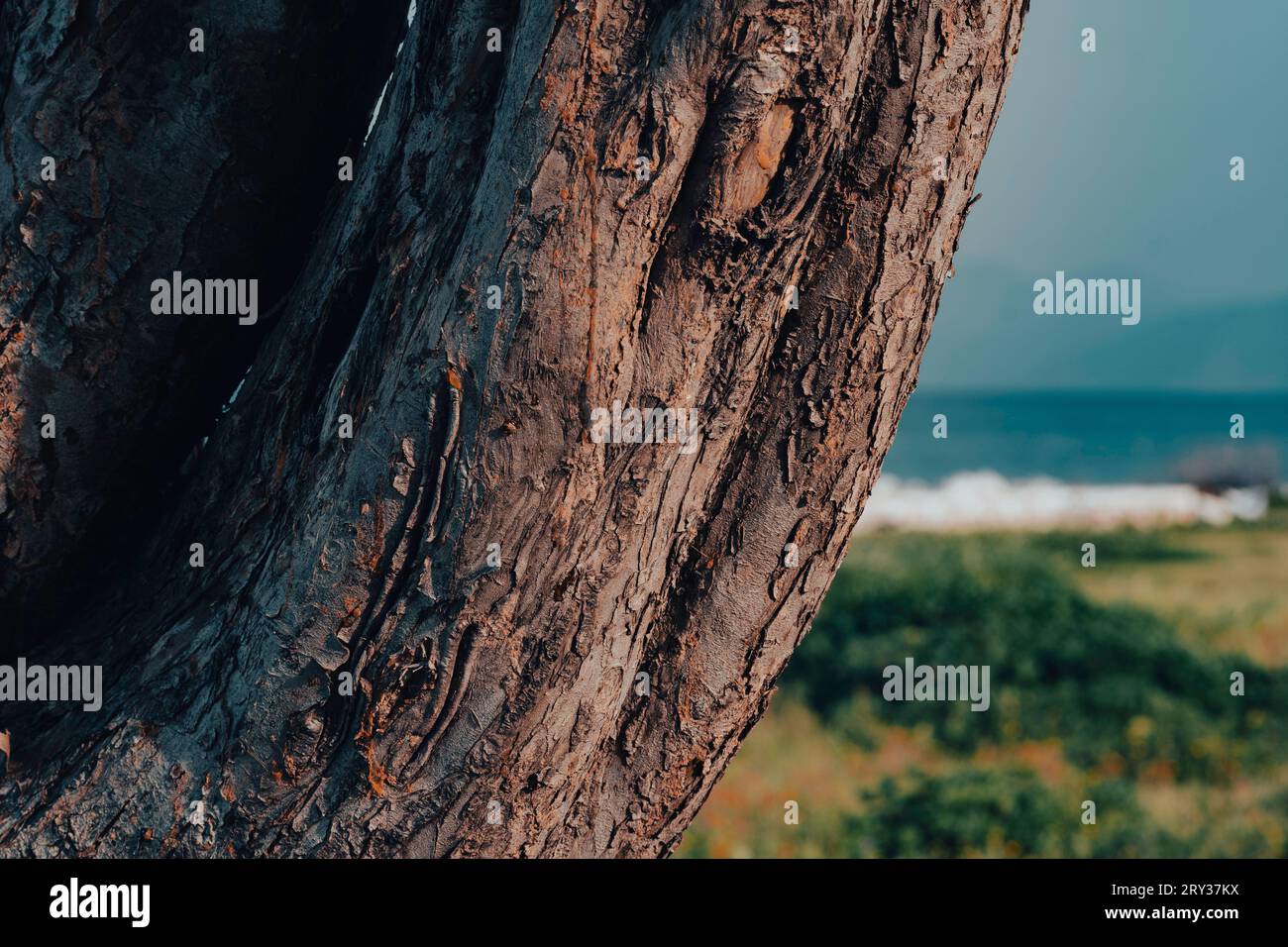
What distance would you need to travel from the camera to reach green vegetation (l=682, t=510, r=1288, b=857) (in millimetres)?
6883

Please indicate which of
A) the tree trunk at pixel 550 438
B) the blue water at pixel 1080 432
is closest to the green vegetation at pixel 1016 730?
the tree trunk at pixel 550 438

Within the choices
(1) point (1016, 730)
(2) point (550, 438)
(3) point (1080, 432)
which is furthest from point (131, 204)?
(3) point (1080, 432)

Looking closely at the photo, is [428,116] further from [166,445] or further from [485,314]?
[166,445]

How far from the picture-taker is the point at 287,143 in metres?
2.17

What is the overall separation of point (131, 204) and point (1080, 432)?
7824cm

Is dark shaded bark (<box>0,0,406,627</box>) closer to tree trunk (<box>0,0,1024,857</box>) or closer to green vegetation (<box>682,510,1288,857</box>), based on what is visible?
tree trunk (<box>0,0,1024,857</box>)

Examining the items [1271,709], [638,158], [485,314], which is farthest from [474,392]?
[1271,709]

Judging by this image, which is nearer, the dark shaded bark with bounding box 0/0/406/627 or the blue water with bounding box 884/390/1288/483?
the dark shaded bark with bounding box 0/0/406/627

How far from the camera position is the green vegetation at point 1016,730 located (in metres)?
6.88

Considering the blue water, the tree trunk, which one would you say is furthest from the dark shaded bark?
the blue water

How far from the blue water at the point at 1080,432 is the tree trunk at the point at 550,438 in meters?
42.3

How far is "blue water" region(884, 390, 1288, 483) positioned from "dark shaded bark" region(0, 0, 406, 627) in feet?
139

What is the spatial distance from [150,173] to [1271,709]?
9484 mm

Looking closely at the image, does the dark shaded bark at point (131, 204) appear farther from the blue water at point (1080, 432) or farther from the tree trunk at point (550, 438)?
the blue water at point (1080, 432)
